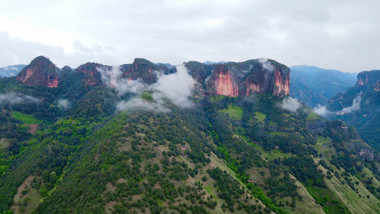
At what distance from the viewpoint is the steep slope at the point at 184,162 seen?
8225 cm

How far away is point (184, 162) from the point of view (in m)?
108

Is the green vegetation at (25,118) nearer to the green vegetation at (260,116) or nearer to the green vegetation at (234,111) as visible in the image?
the green vegetation at (234,111)

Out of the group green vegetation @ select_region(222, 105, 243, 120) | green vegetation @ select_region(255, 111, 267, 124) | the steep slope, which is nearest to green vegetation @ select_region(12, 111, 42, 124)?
the steep slope

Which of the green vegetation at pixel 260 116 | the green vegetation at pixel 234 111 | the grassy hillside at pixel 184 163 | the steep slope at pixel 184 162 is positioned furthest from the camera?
the green vegetation at pixel 234 111

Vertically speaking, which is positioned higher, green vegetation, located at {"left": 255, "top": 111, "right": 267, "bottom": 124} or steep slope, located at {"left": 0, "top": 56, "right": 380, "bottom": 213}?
green vegetation, located at {"left": 255, "top": 111, "right": 267, "bottom": 124}

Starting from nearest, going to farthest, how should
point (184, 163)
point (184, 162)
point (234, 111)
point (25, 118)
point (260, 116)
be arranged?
point (184, 163)
point (184, 162)
point (25, 118)
point (260, 116)
point (234, 111)

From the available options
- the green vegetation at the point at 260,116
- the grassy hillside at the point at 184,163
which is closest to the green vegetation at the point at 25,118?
the grassy hillside at the point at 184,163

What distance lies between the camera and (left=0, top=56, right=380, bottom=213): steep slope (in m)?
82.2

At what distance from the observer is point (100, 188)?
75.1 meters

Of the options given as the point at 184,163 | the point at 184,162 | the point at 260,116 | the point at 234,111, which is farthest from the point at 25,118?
the point at 260,116

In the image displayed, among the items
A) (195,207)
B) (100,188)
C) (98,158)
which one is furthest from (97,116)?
(195,207)

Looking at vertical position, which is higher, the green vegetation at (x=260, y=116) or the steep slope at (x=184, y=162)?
the green vegetation at (x=260, y=116)

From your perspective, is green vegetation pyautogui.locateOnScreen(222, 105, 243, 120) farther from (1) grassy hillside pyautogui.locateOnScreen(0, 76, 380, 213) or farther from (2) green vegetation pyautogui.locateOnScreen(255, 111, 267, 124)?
(2) green vegetation pyautogui.locateOnScreen(255, 111, 267, 124)

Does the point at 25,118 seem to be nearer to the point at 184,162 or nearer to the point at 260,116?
the point at 184,162
